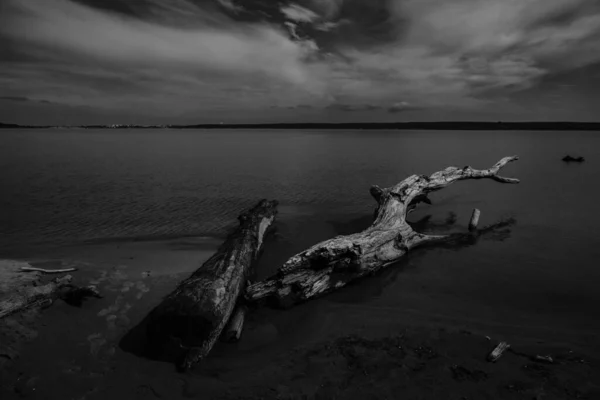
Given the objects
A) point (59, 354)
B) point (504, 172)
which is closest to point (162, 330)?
point (59, 354)

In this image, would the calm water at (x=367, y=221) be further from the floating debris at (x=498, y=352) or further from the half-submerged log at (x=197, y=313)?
the half-submerged log at (x=197, y=313)

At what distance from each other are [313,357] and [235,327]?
1.45 metres

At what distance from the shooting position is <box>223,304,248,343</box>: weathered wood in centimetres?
536

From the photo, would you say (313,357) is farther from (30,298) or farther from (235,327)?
(30,298)

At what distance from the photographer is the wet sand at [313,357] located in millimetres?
4312

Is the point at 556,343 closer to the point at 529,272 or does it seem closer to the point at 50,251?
the point at 529,272

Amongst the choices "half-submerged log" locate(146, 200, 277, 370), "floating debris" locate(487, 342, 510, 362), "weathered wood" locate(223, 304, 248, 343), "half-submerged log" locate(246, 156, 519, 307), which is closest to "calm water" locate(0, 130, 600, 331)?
"half-submerged log" locate(246, 156, 519, 307)

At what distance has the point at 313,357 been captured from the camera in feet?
16.4

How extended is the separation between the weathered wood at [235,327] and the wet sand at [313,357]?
0.12 metres

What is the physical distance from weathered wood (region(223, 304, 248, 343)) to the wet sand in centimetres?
12

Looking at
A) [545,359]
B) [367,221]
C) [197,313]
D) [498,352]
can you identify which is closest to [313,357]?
[197,313]

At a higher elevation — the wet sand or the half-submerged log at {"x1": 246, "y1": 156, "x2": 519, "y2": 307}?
the half-submerged log at {"x1": 246, "y1": 156, "x2": 519, "y2": 307}

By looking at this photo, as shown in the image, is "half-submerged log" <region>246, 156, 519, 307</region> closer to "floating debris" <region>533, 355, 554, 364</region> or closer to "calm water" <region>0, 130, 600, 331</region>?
"calm water" <region>0, 130, 600, 331</region>

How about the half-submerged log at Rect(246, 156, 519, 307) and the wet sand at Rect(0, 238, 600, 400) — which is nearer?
the wet sand at Rect(0, 238, 600, 400)
